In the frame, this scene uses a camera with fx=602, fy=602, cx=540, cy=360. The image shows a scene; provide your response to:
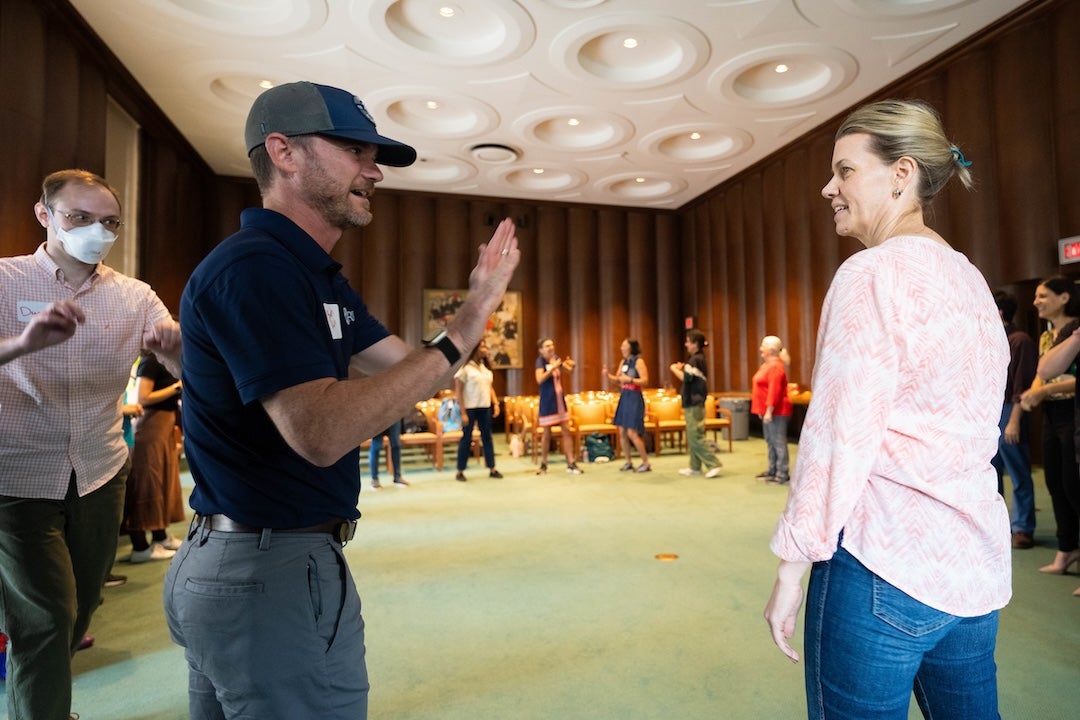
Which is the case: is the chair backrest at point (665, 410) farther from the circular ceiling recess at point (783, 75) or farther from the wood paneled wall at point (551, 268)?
the wood paneled wall at point (551, 268)

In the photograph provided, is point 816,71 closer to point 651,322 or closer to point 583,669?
point 651,322

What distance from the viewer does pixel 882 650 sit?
1.14 meters

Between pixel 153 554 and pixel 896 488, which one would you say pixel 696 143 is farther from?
pixel 896 488

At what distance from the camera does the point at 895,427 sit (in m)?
1.14

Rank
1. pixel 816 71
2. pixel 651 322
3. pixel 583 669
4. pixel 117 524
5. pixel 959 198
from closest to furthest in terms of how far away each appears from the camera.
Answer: pixel 117 524
pixel 583 669
pixel 959 198
pixel 816 71
pixel 651 322

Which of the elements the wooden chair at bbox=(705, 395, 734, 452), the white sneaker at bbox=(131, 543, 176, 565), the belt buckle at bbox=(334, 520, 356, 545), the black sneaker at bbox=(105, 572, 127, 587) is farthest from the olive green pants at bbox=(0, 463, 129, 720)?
the wooden chair at bbox=(705, 395, 734, 452)

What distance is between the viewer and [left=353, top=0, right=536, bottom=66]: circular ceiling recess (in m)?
7.13

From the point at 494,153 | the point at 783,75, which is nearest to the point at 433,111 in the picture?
the point at 494,153

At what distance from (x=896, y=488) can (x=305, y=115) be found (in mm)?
1404

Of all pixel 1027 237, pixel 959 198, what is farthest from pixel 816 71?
pixel 1027 237

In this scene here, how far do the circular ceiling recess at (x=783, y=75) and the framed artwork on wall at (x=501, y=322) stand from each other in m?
6.85

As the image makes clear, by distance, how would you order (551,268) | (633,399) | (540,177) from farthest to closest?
(551,268) → (540,177) → (633,399)

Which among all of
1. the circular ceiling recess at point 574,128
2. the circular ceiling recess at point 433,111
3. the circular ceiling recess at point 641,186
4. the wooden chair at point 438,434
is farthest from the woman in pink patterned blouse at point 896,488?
the circular ceiling recess at point 641,186

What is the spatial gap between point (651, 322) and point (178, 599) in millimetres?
15052
